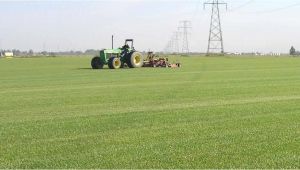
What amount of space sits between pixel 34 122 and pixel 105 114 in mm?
1813

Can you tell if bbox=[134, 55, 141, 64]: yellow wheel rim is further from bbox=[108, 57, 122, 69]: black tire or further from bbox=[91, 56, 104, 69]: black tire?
bbox=[91, 56, 104, 69]: black tire

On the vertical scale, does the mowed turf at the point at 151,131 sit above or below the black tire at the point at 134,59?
below

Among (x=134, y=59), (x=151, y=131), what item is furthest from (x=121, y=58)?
(x=151, y=131)

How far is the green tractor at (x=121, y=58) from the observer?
38906 millimetres

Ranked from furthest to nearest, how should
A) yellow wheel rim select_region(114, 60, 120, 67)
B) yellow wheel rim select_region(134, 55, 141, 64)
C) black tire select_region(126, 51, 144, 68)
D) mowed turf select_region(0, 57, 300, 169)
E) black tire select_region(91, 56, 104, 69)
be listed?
black tire select_region(91, 56, 104, 69), yellow wheel rim select_region(134, 55, 141, 64), black tire select_region(126, 51, 144, 68), yellow wheel rim select_region(114, 60, 120, 67), mowed turf select_region(0, 57, 300, 169)

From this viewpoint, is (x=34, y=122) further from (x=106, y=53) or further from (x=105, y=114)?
(x=106, y=53)

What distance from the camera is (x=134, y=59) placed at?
3916 centimetres

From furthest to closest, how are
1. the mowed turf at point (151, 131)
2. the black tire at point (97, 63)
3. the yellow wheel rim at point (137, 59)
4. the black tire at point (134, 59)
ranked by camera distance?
1. the black tire at point (97, 63)
2. the yellow wheel rim at point (137, 59)
3. the black tire at point (134, 59)
4. the mowed turf at point (151, 131)

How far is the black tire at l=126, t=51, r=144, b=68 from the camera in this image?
38.9 meters

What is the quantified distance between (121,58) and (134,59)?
114cm

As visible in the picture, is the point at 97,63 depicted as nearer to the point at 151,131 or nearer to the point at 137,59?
the point at 137,59

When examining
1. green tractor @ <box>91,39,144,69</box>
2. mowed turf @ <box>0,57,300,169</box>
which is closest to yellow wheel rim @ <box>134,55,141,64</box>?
green tractor @ <box>91,39,144,69</box>

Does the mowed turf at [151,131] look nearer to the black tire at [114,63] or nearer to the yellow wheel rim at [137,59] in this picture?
the black tire at [114,63]

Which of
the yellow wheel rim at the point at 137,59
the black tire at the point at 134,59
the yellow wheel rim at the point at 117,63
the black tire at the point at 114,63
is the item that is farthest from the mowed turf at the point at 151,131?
the yellow wheel rim at the point at 137,59
